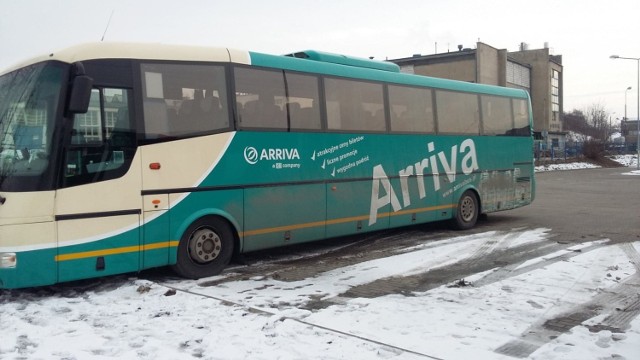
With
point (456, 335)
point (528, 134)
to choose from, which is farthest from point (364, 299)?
point (528, 134)

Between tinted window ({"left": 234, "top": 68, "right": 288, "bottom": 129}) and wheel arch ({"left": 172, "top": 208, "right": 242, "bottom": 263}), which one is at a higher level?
tinted window ({"left": 234, "top": 68, "right": 288, "bottom": 129})

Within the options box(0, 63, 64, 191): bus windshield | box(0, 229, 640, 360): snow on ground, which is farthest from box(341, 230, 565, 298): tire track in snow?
box(0, 63, 64, 191): bus windshield

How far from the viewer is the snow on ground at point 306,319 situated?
4.82 m

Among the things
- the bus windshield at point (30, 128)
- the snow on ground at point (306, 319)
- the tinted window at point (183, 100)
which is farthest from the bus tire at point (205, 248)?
the bus windshield at point (30, 128)

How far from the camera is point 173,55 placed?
24.2ft

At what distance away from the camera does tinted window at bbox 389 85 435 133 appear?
416 inches

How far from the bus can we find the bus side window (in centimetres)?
1

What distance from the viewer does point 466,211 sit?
41.5ft

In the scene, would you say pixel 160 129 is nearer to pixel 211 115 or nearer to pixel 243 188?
pixel 211 115

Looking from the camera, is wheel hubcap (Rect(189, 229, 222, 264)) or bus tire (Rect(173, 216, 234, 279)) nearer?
bus tire (Rect(173, 216, 234, 279))

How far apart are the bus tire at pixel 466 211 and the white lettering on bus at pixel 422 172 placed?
0.59m

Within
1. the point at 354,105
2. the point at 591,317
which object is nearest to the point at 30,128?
the point at 354,105

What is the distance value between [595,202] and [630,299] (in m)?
13.5

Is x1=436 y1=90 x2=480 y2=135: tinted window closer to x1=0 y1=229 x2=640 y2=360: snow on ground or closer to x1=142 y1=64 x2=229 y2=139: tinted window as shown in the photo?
x1=0 y1=229 x2=640 y2=360: snow on ground
